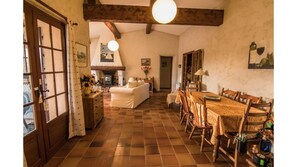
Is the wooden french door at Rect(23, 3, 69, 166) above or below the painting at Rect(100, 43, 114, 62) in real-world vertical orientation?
below

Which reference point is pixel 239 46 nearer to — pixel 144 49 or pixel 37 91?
pixel 37 91

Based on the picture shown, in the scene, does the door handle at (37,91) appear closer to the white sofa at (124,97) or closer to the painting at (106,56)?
the white sofa at (124,97)

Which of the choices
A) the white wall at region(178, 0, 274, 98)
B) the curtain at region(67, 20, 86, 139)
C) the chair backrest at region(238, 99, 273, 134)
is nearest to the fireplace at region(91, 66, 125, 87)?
the white wall at region(178, 0, 274, 98)

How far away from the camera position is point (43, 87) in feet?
6.63

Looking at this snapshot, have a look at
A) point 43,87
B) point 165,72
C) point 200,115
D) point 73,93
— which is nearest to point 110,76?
point 165,72

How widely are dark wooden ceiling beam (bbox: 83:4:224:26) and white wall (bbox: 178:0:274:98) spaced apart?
0.34 m

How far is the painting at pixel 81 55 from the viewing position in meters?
3.01

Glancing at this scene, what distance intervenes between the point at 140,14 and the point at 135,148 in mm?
2922

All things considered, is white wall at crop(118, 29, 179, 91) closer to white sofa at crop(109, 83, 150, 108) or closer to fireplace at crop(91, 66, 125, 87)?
fireplace at crop(91, 66, 125, 87)

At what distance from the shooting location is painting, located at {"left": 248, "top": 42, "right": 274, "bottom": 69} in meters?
2.28

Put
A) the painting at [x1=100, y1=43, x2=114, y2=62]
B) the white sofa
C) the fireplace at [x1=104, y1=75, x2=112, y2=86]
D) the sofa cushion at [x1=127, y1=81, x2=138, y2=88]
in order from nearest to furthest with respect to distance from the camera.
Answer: the white sofa
the sofa cushion at [x1=127, y1=81, x2=138, y2=88]
the painting at [x1=100, y1=43, x2=114, y2=62]
the fireplace at [x1=104, y1=75, x2=112, y2=86]
